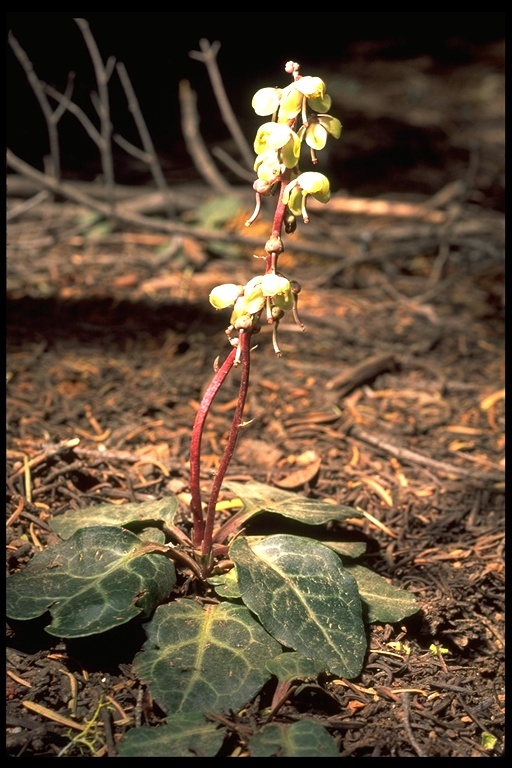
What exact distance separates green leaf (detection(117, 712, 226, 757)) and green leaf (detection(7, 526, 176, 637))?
0.30m

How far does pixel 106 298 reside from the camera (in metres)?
4.88

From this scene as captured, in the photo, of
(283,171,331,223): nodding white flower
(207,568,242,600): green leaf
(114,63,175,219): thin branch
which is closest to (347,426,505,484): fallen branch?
(207,568,242,600): green leaf

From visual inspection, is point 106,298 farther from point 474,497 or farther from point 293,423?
point 474,497

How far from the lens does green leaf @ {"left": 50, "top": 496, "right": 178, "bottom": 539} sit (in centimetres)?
239

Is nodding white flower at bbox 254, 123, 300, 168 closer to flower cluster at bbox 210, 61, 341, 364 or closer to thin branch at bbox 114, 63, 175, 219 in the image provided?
flower cluster at bbox 210, 61, 341, 364

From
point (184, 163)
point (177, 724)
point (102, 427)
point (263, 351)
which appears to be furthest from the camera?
point (184, 163)

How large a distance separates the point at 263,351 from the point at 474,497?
5.61ft

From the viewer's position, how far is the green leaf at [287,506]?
2.38 metres

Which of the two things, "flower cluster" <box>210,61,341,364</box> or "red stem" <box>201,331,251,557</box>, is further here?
"red stem" <box>201,331,251,557</box>

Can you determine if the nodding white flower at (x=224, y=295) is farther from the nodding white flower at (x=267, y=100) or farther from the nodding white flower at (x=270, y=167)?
the nodding white flower at (x=267, y=100)

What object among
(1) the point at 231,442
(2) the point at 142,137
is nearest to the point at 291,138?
(1) the point at 231,442

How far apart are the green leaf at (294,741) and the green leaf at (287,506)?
697mm

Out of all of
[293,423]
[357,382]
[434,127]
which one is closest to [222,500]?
[293,423]

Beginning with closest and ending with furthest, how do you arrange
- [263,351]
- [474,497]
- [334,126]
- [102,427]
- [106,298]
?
[334,126] → [474,497] → [102,427] → [263,351] → [106,298]
